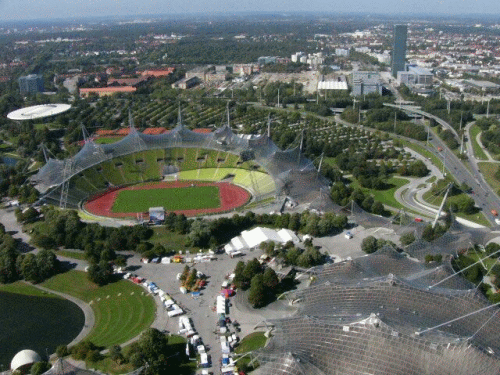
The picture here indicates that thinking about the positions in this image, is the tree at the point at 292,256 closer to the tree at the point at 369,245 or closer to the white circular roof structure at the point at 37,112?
the tree at the point at 369,245

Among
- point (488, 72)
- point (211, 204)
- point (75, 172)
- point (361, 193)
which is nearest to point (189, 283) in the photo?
point (211, 204)

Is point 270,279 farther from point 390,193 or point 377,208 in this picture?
point 390,193

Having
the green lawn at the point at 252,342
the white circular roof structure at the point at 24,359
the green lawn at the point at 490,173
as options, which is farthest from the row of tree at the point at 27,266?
the green lawn at the point at 490,173

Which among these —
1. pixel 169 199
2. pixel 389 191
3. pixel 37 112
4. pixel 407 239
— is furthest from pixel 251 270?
pixel 37 112

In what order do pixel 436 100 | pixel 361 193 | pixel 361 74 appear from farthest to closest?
pixel 361 74, pixel 436 100, pixel 361 193

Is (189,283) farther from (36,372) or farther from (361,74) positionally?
(361,74)

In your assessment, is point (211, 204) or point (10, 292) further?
point (211, 204)

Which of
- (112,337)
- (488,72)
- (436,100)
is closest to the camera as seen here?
(112,337)
